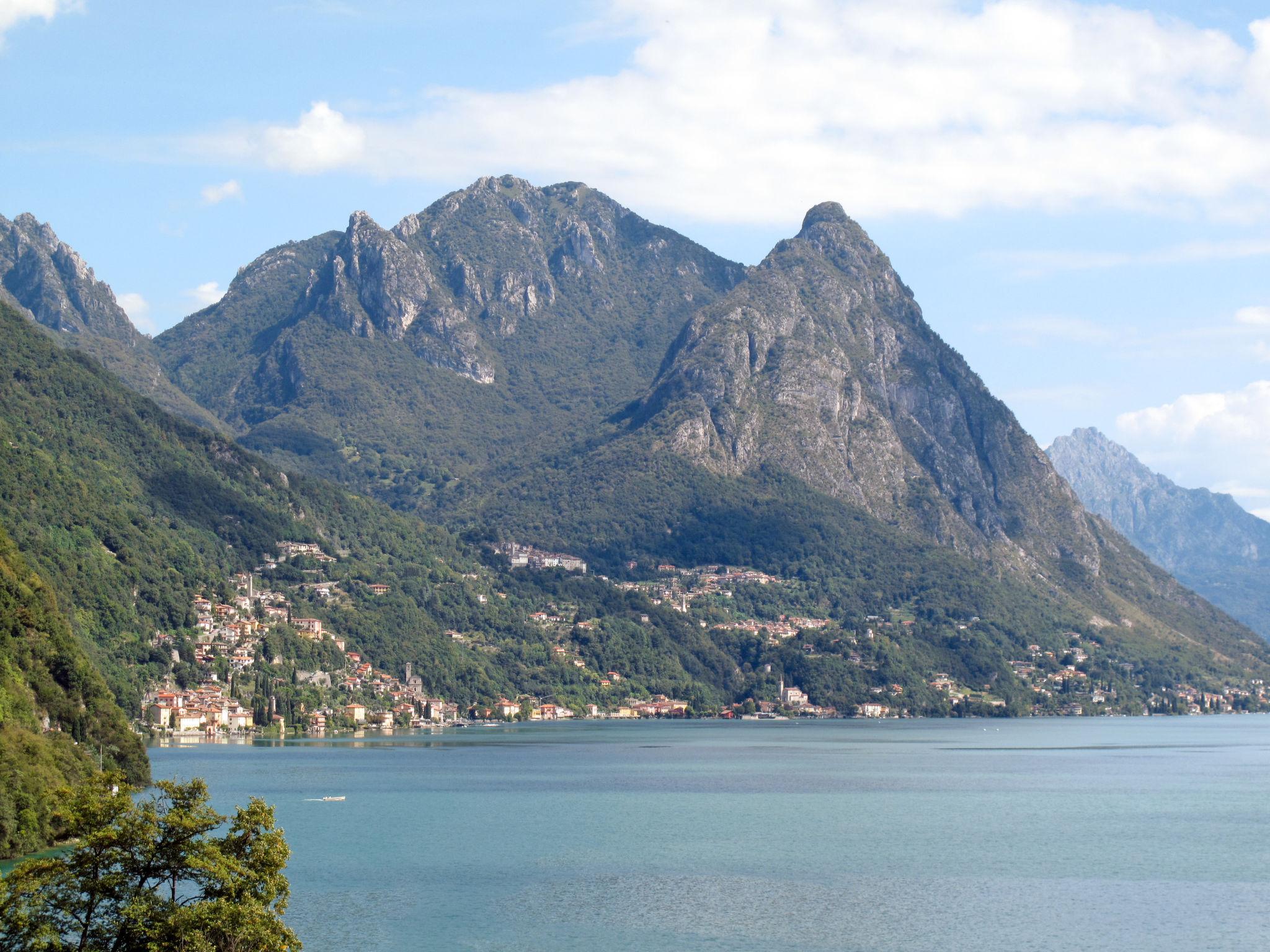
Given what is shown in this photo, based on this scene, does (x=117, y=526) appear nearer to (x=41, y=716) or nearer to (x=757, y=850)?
(x=41, y=716)

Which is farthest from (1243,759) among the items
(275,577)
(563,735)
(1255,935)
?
(275,577)

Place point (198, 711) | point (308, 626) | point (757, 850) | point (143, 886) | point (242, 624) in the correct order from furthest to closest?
point (308, 626) < point (242, 624) < point (198, 711) < point (757, 850) < point (143, 886)

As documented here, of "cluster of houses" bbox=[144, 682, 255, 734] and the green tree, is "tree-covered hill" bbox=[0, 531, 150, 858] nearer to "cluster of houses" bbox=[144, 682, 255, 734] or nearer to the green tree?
the green tree

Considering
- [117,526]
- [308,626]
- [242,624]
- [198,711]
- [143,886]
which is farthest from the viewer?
[308,626]

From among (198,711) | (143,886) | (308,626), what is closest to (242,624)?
(308,626)

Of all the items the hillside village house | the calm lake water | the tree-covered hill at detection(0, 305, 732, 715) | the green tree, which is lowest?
the calm lake water

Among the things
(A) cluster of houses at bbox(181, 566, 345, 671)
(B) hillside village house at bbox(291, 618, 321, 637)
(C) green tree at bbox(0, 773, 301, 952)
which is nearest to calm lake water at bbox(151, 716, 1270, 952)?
(C) green tree at bbox(0, 773, 301, 952)

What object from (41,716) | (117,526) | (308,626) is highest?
(117,526)
